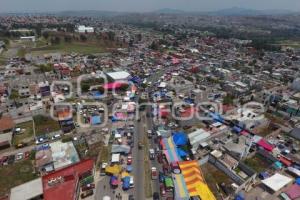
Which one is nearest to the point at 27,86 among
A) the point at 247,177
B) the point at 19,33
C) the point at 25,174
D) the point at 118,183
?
the point at 25,174

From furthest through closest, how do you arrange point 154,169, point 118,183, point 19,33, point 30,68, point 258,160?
point 19,33 < point 30,68 < point 258,160 < point 154,169 < point 118,183

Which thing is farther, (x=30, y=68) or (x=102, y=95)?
(x=30, y=68)

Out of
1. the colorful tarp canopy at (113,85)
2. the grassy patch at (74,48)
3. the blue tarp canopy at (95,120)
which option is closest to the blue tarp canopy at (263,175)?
the blue tarp canopy at (95,120)

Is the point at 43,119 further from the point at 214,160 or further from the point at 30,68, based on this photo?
the point at 30,68

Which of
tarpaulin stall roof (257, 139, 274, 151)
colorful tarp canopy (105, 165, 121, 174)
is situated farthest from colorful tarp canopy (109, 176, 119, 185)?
tarpaulin stall roof (257, 139, 274, 151)

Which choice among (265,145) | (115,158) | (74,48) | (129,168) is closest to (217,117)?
(265,145)

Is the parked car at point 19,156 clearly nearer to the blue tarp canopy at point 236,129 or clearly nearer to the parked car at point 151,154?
the parked car at point 151,154
